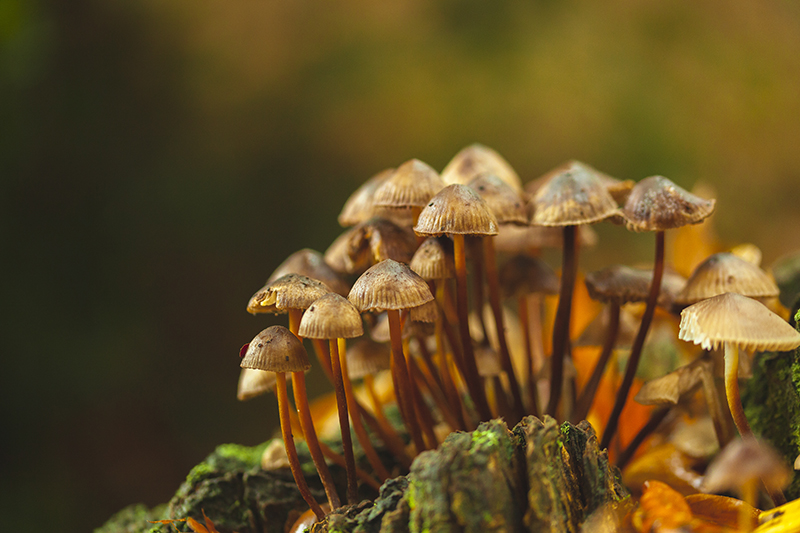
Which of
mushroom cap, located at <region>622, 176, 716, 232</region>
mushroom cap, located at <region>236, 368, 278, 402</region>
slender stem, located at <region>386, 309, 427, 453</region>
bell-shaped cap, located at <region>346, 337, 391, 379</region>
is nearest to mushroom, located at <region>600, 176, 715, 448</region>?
mushroom cap, located at <region>622, 176, 716, 232</region>

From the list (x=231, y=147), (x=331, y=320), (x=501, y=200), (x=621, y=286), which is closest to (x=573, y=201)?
(x=501, y=200)

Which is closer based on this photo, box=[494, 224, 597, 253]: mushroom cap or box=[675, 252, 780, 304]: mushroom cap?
box=[675, 252, 780, 304]: mushroom cap

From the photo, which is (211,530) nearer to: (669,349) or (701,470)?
(701,470)

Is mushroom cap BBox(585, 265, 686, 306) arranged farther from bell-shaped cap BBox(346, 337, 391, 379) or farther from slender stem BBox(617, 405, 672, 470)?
bell-shaped cap BBox(346, 337, 391, 379)

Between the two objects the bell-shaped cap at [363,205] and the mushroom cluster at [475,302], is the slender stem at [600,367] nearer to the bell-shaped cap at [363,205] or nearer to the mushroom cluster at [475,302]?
the mushroom cluster at [475,302]

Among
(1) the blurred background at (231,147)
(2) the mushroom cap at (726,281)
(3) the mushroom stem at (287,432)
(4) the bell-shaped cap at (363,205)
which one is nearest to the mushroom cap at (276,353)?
(3) the mushroom stem at (287,432)

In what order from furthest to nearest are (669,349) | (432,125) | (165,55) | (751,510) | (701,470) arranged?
(432,125), (165,55), (669,349), (701,470), (751,510)

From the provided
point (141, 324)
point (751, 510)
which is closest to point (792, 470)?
point (751, 510)
